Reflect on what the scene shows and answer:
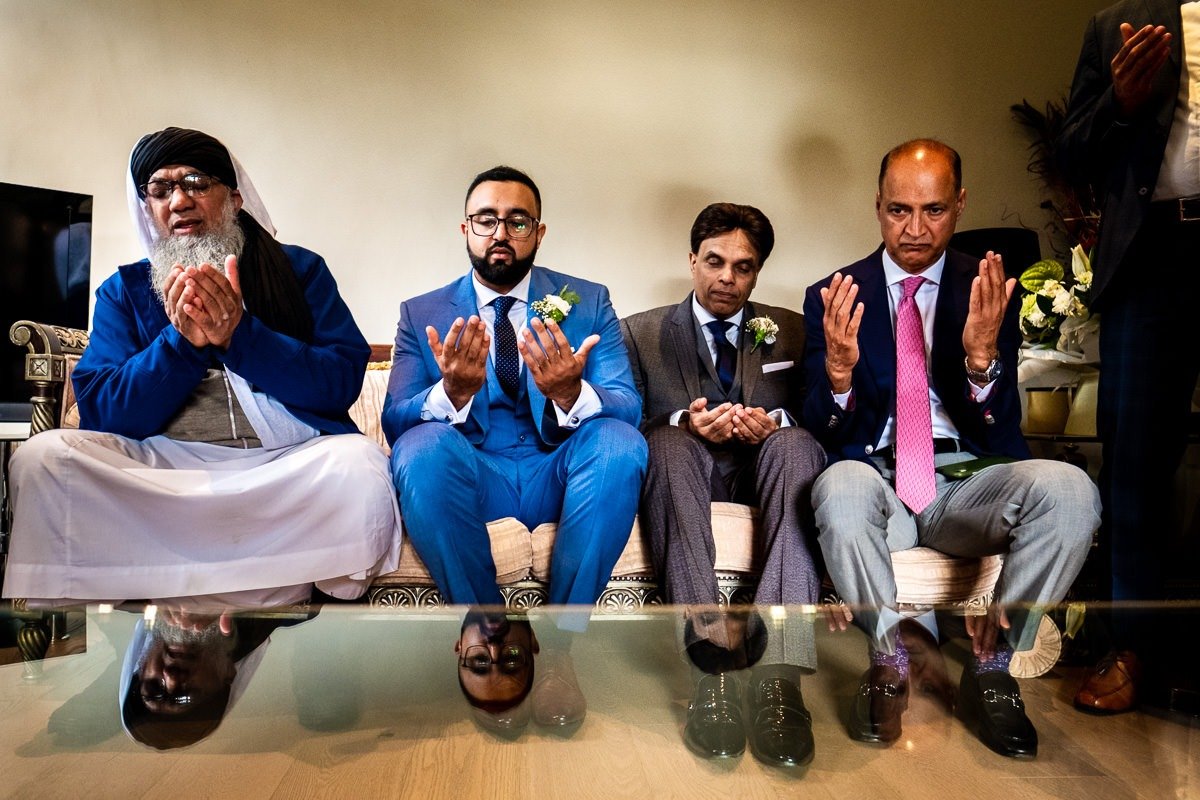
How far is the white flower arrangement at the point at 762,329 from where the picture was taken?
105 inches

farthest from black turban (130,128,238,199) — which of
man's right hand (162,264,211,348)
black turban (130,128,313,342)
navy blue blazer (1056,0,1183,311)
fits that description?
navy blue blazer (1056,0,1183,311)

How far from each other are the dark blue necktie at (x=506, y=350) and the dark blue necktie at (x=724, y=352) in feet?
2.03

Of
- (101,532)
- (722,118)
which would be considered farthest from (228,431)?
(722,118)

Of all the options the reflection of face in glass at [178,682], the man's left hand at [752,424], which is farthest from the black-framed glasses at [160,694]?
the man's left hand at [752,424]

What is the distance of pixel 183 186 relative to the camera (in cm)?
222

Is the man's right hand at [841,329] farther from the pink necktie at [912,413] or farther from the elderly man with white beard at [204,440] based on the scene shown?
the elderly man with white beard at [204,440]

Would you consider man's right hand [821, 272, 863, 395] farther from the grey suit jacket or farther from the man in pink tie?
the grey suit jacket

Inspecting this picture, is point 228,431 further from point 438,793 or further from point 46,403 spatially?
point 438,793

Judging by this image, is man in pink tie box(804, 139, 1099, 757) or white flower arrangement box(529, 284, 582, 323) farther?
white flower arrangement box(529, 284, 582, 323)

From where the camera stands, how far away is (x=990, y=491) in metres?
2.08

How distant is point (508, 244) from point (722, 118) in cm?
181

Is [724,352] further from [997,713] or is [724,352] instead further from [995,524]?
[997,713]

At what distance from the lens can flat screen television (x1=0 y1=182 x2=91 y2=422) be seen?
3.42m

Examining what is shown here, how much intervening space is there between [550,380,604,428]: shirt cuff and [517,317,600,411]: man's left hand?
2.8 inches
